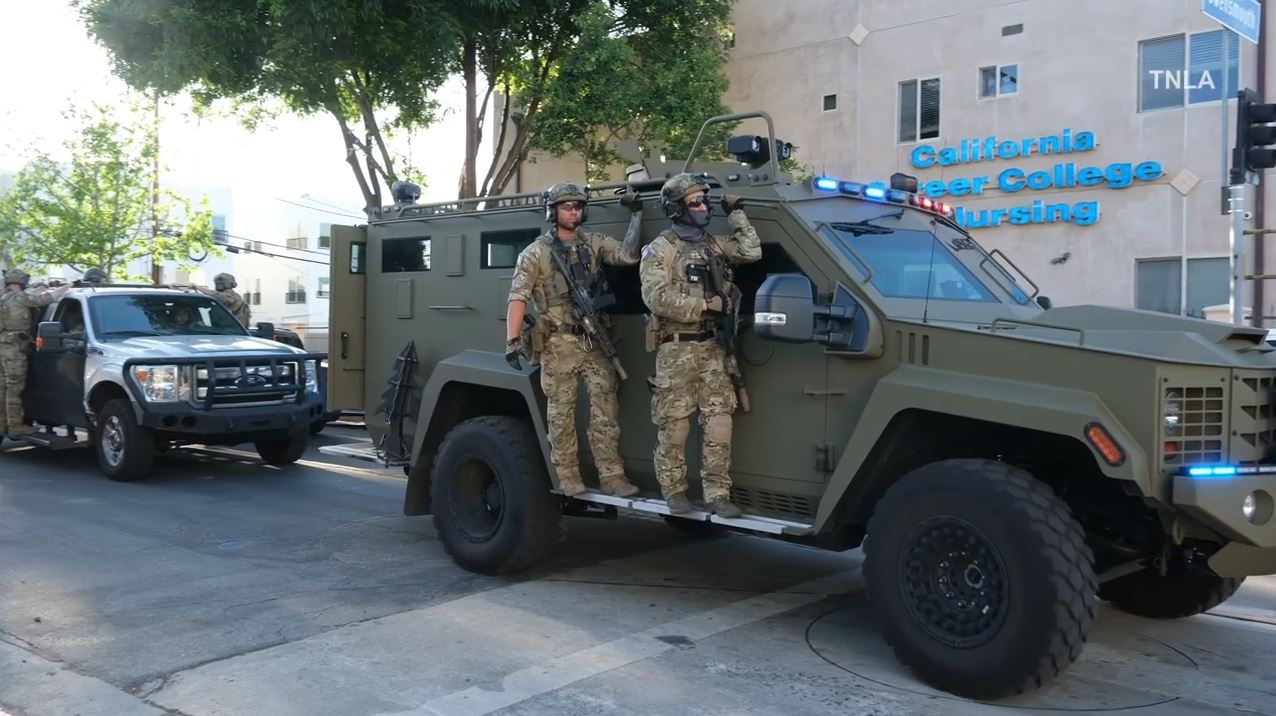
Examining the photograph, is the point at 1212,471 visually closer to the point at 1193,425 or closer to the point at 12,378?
the point at 1193,425

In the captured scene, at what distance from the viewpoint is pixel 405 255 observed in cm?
746

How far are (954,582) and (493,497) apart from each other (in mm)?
2994

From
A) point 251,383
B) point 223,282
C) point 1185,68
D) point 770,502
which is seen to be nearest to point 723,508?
point 770,502

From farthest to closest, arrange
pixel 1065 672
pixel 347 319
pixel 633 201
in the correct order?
pixel 347 319 → pixel 633 201 → pixel 1065 672

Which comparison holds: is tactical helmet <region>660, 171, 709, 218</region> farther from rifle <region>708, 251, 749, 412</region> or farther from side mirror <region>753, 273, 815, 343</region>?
side mirror <region>753, 273, 815, 343</region>

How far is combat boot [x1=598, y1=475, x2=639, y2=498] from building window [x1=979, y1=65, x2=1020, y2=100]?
12.6 meters

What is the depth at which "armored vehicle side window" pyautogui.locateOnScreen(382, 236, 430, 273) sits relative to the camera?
24.0ft

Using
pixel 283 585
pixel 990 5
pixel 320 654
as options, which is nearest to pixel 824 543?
pixel 320 654

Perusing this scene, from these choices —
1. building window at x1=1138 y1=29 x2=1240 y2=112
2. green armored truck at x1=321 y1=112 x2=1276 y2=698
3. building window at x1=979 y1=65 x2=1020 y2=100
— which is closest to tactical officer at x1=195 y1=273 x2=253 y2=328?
green armored truck at x1=321 y1=112 x2=1276 y2=698

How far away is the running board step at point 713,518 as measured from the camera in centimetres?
509

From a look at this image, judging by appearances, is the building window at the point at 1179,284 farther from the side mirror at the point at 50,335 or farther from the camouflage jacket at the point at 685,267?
the side mirror at the point at 50,335

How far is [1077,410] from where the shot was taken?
4.18m

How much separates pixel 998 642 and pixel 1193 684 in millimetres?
1157

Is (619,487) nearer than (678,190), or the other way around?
(678,190)
